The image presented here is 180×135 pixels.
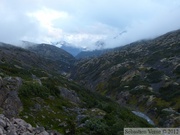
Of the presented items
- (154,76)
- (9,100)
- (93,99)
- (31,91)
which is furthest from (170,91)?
(9,100)

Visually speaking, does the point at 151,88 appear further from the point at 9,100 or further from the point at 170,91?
the point at 9,100

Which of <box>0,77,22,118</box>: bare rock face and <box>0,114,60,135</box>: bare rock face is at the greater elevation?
<box>0,77,22,118</box>: bare rock face

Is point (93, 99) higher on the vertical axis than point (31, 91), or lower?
lower

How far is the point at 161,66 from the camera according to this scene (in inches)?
7082

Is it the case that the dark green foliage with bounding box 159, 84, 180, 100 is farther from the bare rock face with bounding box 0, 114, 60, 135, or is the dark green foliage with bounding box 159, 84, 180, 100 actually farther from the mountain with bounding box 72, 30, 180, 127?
the bare rock face with bounding box 0, 114, 60, 135

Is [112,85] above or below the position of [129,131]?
above

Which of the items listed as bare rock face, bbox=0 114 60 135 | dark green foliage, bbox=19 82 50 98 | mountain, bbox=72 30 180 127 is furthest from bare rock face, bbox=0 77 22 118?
mountain, bbox=72 30 180 127

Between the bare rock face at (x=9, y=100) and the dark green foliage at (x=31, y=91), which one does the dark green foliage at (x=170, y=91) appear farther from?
the bare rock face at (x=9, y=100)

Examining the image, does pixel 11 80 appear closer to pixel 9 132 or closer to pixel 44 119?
pixel 44 119

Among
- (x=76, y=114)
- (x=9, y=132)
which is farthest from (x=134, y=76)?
(x=9, y=132)

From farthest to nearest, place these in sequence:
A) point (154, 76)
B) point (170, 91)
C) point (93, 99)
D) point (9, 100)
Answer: point (154, 76) → point (170, 91) → point (93, 99) → point (9, 100)

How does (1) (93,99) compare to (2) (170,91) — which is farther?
(2) (170,91)

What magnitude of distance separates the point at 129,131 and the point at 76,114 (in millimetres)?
18637

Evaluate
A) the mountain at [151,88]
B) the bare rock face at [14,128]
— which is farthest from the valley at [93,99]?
the bare rock face at [14,128]
